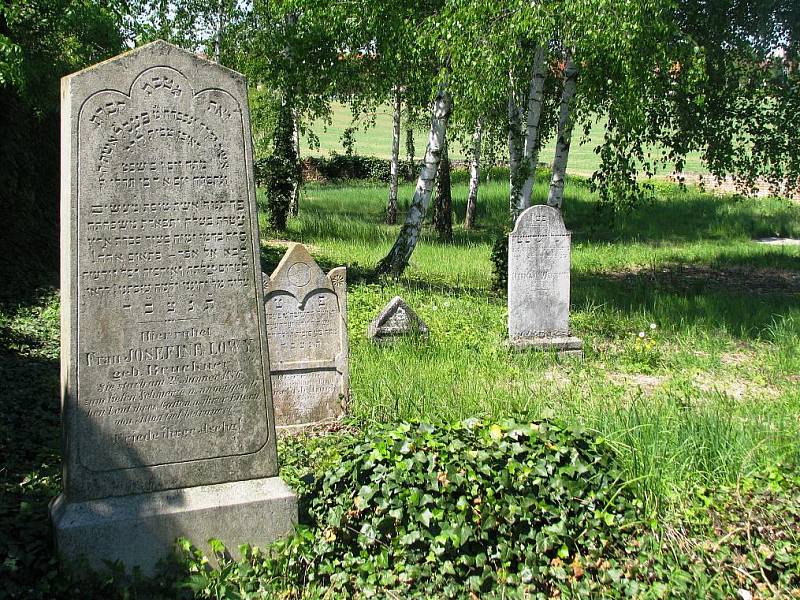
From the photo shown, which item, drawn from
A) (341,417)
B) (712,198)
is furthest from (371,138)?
(341,417)

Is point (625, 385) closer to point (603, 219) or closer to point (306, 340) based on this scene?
point (306, 340)

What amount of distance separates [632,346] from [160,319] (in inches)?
277

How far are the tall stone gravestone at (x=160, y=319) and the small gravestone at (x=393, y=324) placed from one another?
4.57 meters

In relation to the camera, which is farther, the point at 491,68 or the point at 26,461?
the point at 491,68

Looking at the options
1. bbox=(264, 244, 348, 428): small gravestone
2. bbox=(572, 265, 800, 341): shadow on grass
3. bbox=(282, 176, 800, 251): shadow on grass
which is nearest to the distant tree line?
bbox=(572, 265, 800, 341): shadow on grass

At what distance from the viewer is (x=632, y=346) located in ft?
32.9

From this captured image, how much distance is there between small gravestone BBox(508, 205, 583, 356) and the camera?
934cm

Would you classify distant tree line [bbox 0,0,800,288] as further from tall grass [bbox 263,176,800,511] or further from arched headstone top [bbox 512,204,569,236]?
arched headstone top [bbox 512,204,569,236]

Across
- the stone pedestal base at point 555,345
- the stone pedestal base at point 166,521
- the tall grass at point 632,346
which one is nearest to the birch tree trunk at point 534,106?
the tall grass at point 632,346

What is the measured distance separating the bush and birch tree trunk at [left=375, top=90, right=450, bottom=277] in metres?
9.44

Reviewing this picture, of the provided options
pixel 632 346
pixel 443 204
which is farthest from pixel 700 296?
pixel 443 204

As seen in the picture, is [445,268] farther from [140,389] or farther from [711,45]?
[140,389]

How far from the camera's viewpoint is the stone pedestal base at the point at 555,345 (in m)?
9.45

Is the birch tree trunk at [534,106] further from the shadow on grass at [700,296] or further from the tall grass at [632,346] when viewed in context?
the shadow on grass at [700,296]
